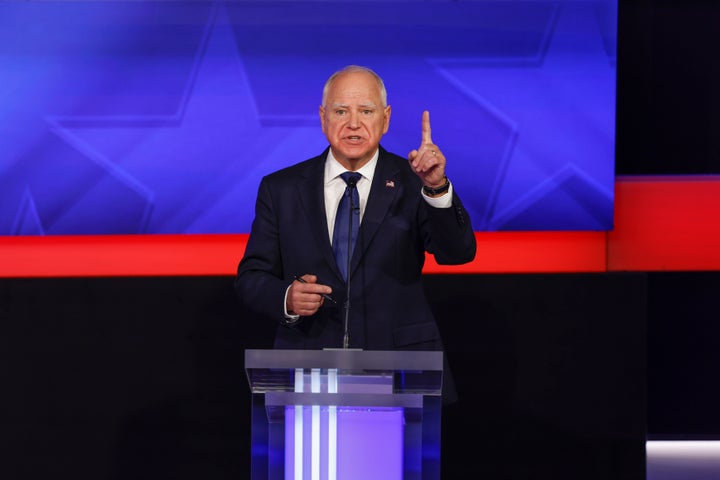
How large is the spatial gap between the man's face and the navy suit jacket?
0.11m

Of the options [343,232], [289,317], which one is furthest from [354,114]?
[289,317]

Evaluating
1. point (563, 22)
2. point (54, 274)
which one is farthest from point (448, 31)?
point (54, 274)

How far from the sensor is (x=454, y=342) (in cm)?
416

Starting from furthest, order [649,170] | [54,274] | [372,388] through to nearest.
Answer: [649,170] → [54,274] → [372,388]

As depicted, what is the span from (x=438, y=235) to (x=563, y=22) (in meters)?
2.07

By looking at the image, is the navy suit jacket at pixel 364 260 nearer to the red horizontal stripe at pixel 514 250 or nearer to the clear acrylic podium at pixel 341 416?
the clear acrylic podium at pixel 341 416

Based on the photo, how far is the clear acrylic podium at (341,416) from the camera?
2072mm

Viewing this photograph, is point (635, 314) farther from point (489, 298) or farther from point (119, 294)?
point (119, 294)

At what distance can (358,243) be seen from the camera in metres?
2.66

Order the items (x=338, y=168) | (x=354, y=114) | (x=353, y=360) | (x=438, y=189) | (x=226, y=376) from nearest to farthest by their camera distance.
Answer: (x=353, y=360), (x=438, y=189), (x=354, y=114), (x=338, y=168), (x=226, y=376)

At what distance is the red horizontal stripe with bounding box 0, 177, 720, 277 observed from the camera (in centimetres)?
437

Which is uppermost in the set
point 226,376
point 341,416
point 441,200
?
point 441,200

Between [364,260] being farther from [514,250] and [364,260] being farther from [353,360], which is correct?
[514,250]

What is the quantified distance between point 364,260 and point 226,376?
1.62 meters
